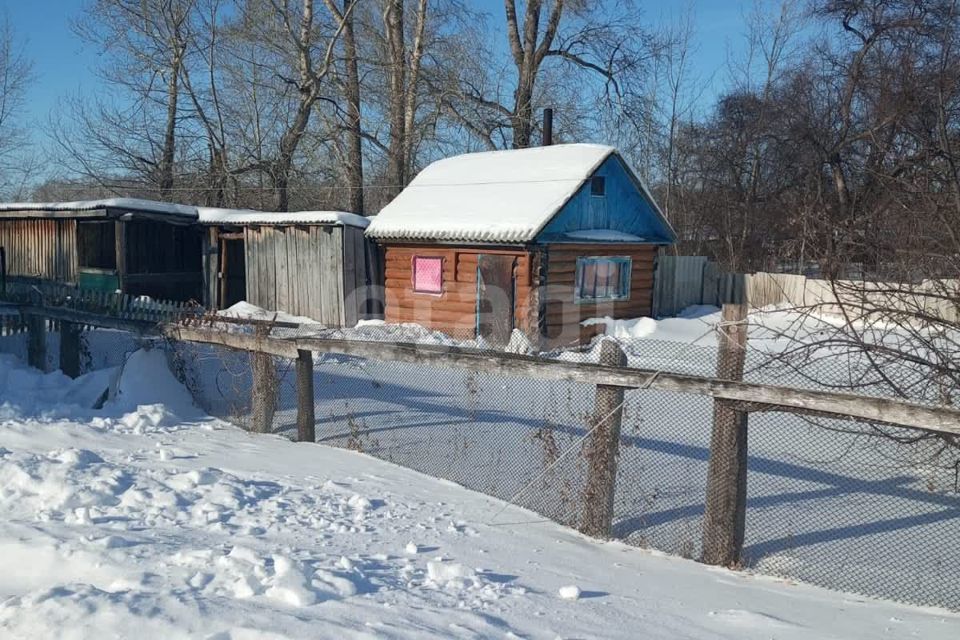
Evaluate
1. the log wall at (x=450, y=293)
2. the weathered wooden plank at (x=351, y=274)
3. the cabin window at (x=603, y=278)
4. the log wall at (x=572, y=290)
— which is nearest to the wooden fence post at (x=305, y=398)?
the log wall at (x=450, y=293)

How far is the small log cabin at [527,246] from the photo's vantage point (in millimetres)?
15969

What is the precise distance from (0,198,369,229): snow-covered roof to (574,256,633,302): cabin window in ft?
17.1

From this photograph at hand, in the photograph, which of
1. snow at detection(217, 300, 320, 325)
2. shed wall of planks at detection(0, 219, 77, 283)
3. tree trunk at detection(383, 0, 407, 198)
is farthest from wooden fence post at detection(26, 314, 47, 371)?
tree trunk at detection(383, 0, 407, 198)

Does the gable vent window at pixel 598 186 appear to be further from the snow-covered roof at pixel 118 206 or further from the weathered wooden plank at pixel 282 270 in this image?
the snow-covered roof at pixel 118 206

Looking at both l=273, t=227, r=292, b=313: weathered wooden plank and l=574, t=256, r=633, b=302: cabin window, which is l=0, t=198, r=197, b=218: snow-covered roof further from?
l=574, t=256, r=633, b=302: cabin window

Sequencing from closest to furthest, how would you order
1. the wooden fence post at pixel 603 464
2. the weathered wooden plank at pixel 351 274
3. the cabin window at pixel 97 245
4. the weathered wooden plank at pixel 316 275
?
the wooden fence post at pixel 603 464, the weathered wooden plank at pixel 351 274, the weathered wooden plank at pixel 316 275, the cabin window at pixel 97 245

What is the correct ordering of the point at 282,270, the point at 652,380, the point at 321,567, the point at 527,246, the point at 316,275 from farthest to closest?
the point at 282,270 → the point at 316,275 → the point at 527,246 → the point at 652,380 → the point at 321,567

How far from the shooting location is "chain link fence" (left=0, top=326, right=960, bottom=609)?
568cm

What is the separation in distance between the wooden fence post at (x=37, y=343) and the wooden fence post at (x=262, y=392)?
4080mm

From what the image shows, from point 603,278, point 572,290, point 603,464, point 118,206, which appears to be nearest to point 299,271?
point 118,206

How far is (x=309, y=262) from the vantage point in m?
18.7

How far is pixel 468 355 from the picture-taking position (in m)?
6.66

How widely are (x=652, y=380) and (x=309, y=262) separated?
14271 mm

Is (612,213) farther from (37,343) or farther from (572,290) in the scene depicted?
(37,343)
